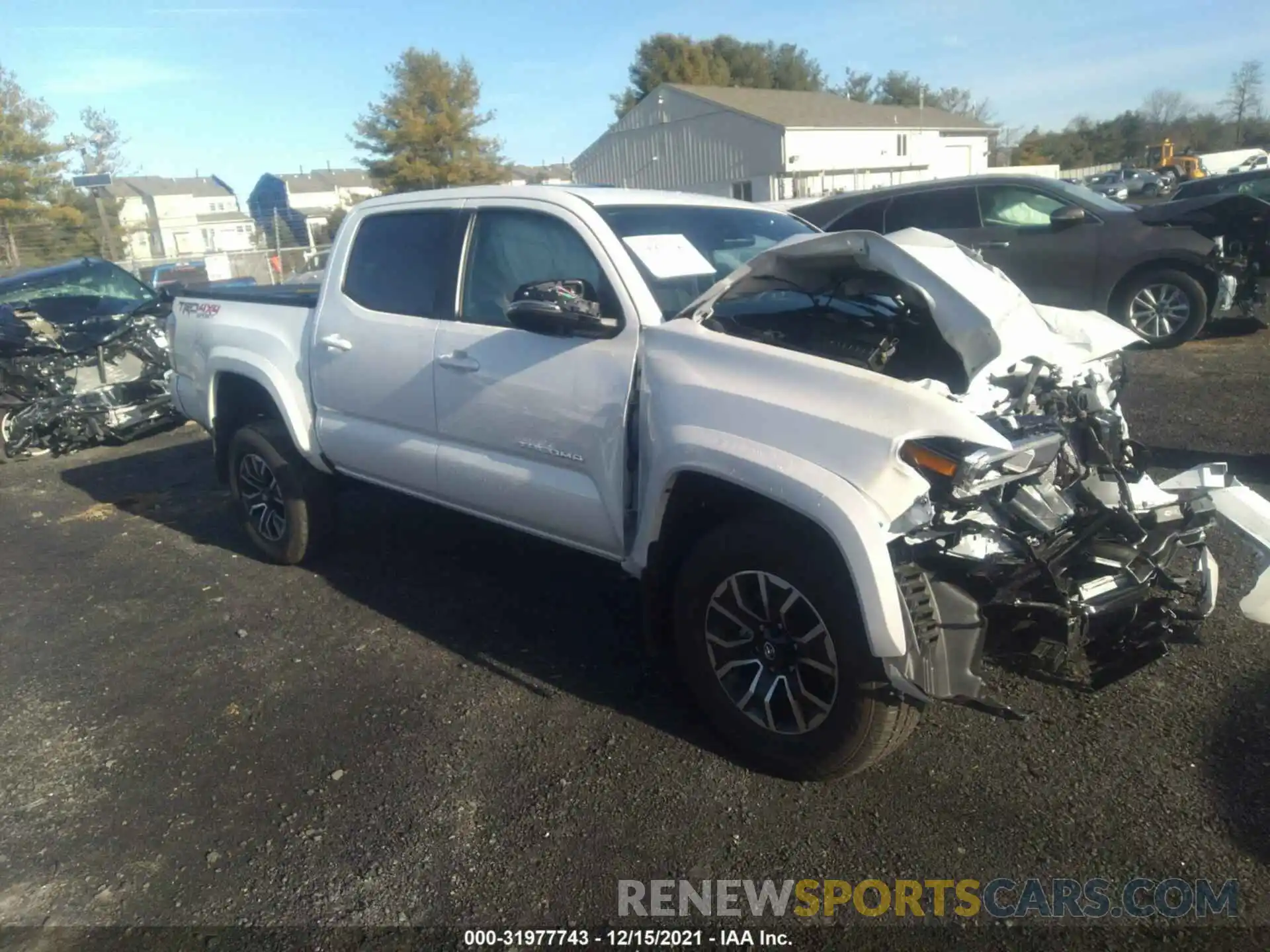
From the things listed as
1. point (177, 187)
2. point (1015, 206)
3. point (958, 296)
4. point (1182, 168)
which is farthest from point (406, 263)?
point (177, 187)

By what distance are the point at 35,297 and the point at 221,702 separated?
7.73 meters

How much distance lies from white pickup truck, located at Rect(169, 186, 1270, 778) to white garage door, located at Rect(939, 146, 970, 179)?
156ft

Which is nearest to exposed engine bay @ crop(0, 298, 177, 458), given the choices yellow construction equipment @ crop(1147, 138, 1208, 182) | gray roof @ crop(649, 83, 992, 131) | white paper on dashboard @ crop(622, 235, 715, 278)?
white paper on dashboard @ crop(622, 235, 715, 278)

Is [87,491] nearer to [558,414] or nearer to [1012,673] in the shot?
[558,414]

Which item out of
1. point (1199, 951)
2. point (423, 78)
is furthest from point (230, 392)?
point (423, 78)

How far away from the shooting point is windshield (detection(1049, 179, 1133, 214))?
965 cm

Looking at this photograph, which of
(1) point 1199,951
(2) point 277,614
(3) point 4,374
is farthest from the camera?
(3) point 4,374

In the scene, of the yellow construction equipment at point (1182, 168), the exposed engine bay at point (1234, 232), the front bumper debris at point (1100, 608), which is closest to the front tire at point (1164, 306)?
the exposed engine bay at point (1234, 232)

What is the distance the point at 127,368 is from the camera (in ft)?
31.7

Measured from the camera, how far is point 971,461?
269 centimetres

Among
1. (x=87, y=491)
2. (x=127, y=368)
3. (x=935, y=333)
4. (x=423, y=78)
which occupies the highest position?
(x=423, y=78)

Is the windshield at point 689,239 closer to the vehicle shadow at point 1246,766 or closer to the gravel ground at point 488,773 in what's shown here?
the gravel ground at point 488,773

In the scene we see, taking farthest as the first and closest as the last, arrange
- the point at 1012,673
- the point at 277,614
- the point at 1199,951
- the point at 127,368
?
the point at 127,368, the point at 277,614, the point at 1012,673, the point at 1199,951

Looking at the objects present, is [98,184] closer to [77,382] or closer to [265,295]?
[77,382]
